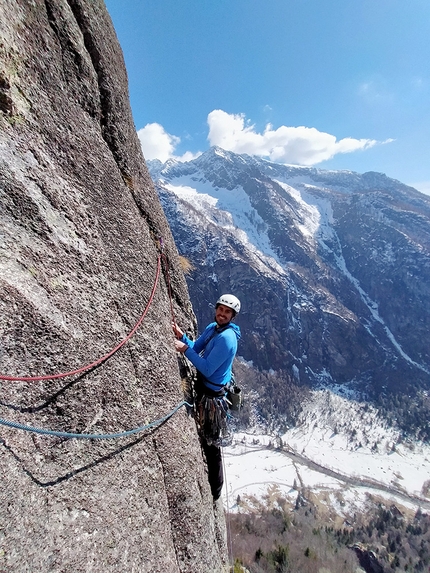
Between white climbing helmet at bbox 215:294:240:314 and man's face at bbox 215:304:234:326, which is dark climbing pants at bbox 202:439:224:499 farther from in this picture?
white climbing helmet at bbox 215:294:240:314

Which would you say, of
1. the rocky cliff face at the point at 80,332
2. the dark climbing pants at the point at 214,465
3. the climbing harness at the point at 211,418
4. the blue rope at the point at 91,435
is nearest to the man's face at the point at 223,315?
the rocky cliff face at the point at 80,332

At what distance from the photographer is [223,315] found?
228 inches

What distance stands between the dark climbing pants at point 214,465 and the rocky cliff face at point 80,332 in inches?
22.0

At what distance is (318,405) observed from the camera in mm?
176375

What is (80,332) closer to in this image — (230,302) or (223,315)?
(223,315)

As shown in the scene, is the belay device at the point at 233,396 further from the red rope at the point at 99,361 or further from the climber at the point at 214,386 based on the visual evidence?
the red rope at the point at 99,361

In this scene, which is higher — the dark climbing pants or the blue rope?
the blue rope

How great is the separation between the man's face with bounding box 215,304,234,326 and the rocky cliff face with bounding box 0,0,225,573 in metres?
0.86

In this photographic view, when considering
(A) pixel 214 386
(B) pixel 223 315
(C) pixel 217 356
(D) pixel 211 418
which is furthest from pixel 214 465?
(B) pixel 223 315

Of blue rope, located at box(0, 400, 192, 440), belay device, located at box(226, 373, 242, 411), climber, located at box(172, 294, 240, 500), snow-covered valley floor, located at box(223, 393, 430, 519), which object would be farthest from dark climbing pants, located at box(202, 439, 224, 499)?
snow-covered valley floor, located at box(223, 393, 430, 519)

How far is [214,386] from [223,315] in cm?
122

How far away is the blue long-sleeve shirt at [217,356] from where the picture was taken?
5.20m

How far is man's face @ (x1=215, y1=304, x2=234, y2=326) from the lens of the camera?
577cm

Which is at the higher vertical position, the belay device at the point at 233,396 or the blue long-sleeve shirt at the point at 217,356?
the blue long-sleeve shirt at the point at 217,356
